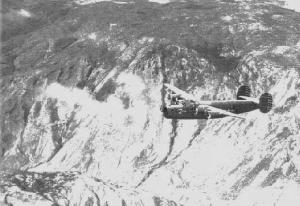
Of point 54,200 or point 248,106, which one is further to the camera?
point 54,200

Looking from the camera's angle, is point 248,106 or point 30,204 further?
point 30,204

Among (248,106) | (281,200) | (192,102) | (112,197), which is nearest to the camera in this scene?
(192,102)

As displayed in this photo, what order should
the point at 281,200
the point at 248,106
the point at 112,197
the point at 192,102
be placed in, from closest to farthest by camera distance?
the point at 192,102, the point at 248,106, the point at 281,200, the point at 112,197

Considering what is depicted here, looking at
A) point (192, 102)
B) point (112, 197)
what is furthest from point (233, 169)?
point (192, 102)

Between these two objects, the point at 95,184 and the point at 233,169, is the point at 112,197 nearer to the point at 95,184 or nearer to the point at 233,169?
the point at 95,184

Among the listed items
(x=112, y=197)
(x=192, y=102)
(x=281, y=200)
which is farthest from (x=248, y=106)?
(x=112, y=197)

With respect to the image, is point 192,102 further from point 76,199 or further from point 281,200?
point 76,199

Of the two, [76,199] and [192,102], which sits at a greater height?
[192,102]

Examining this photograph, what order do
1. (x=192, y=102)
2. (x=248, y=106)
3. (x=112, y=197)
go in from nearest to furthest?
(x=192, y=102)
(x=248, y=106)
(x=112, y=197)

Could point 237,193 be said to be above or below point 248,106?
below
